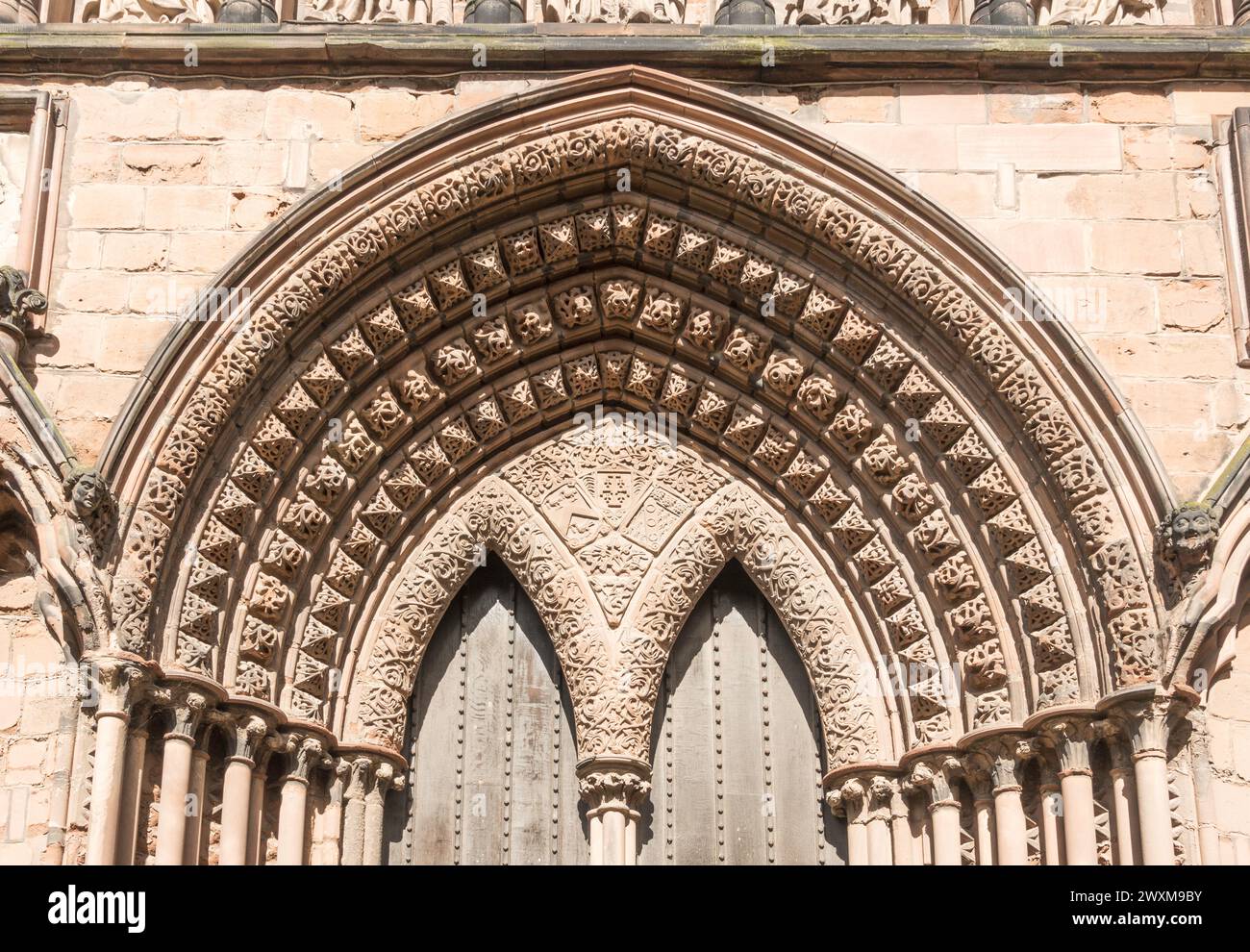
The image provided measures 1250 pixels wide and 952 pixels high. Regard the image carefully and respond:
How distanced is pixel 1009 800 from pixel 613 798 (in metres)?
2.03

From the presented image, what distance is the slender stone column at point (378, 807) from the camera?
11086 millimetres

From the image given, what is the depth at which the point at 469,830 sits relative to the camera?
11391 mm

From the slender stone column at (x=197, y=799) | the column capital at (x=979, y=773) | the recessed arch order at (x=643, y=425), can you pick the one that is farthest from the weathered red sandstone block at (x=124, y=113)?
the column capital at (x=979, y=773)

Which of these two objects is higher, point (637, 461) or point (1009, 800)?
point (637, 461)

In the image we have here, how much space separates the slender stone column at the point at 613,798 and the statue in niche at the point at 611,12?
398cm

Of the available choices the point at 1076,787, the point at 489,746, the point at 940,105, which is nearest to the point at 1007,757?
the point at 1076,787

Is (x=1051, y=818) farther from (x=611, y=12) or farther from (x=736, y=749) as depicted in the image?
(x=611, y=12)

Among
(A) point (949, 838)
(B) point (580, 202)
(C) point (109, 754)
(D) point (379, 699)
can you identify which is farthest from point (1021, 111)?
(C) point (109, 754)

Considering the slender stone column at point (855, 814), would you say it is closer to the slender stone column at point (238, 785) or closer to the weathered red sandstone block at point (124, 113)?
the slender stone column at point (238, 785)

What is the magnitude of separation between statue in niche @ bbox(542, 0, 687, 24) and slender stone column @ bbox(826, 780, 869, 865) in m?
4.22

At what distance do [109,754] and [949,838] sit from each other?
13.5 feet

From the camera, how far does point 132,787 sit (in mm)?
10133

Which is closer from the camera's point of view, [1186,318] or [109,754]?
[109,754]
